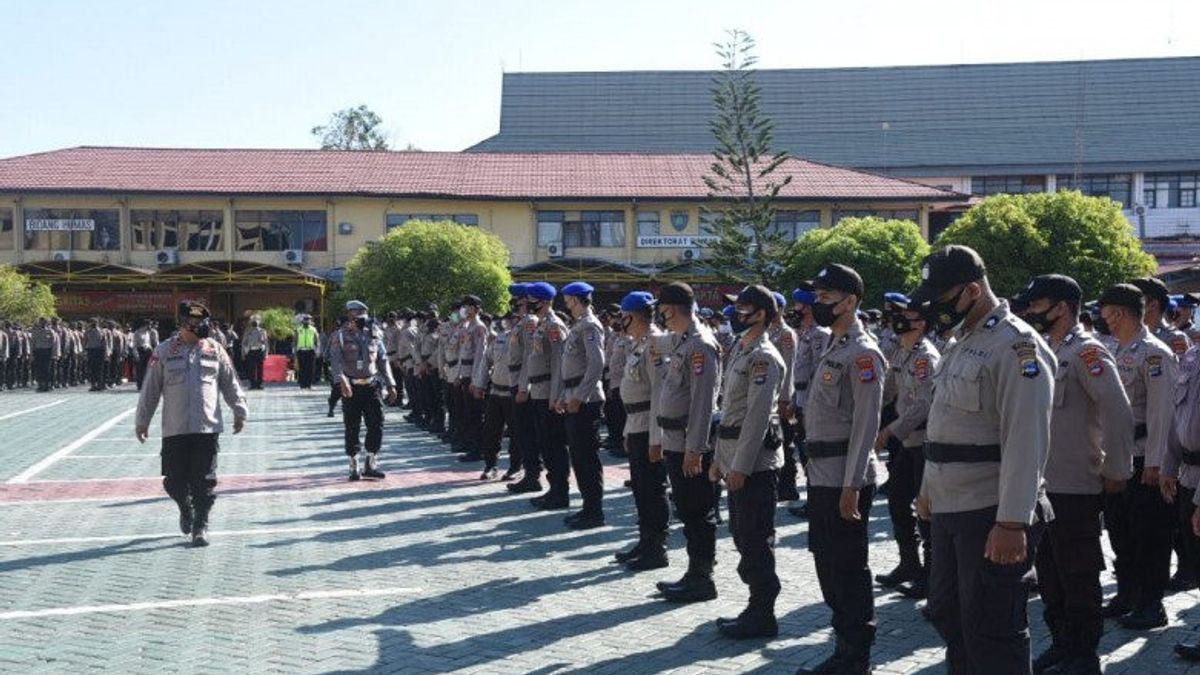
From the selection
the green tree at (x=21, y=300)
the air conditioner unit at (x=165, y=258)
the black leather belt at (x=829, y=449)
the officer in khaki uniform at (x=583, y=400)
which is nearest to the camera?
the black leather belt at (x=829, y=449)

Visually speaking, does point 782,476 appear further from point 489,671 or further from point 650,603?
point 489,671

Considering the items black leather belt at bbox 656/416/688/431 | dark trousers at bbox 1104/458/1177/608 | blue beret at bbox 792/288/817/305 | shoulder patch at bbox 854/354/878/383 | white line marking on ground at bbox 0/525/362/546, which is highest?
blue beret at bbox 792/288/817/305

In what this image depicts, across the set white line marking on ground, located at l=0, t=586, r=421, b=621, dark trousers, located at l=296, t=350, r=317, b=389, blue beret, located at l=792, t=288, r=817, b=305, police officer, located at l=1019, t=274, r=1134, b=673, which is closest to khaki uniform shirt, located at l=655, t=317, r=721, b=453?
white line marking on ground, located at l=0, t=586, r=421, b=621

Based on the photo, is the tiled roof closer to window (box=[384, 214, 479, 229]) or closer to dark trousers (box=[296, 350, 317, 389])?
window (box=[384, 214, 479, 229])

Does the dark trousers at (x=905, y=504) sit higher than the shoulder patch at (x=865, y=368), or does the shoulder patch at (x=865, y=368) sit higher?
the shoulder patch at (x=865, y=368)

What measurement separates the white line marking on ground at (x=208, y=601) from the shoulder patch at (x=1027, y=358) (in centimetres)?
469

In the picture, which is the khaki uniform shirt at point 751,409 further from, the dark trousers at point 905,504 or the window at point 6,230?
the window at point 6,230

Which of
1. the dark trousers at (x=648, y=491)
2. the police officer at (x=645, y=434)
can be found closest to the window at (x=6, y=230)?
the police officer at (x=645, y=434)

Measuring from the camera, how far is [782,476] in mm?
12398

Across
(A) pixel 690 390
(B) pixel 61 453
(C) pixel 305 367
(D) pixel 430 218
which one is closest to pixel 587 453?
(A) pixel 690 390

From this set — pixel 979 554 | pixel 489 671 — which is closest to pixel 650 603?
pixel 489 671

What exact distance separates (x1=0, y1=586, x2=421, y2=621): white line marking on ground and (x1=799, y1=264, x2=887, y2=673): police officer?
10.0 ft

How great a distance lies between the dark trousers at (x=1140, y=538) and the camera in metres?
7.39

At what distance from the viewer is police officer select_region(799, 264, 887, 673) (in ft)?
20.7
